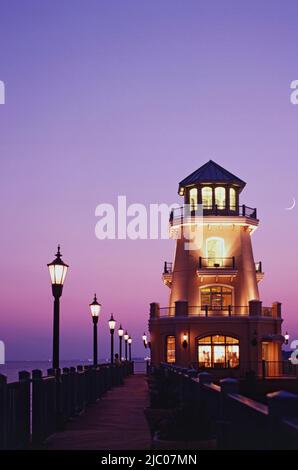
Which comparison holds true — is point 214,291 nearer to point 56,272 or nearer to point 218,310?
point 218,310

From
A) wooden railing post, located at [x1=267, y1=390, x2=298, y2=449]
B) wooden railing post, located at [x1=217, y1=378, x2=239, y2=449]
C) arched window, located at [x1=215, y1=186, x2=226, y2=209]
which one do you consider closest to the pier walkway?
wooden railing post, located at [x1=217, y1=378, x2=239, y2=449]

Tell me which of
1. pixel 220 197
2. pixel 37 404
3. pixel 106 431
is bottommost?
pixel 106 431

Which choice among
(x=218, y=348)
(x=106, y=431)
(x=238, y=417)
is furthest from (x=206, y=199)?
(x=238, y=417)

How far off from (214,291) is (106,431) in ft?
138

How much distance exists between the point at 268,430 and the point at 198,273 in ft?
163

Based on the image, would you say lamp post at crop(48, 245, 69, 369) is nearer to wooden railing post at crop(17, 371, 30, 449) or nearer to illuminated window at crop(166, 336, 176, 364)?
wooden railing post at crop(17, 371, 30, 449)

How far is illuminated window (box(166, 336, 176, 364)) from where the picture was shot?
57406 mm

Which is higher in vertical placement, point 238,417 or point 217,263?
point 217,263

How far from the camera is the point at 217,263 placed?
5809cm

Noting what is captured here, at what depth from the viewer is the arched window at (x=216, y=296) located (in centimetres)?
5788

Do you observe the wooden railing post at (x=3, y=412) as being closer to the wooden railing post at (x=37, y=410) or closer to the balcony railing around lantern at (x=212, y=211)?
the wooden railing post at (x=37, y=410)

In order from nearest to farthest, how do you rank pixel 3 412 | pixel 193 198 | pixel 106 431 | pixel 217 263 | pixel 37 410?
pixel 3 412 < pixel 37 410 < pixel 106 431 < pixel 217 263 < pixel 193 198

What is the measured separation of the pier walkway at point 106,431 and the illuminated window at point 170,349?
32548mm
